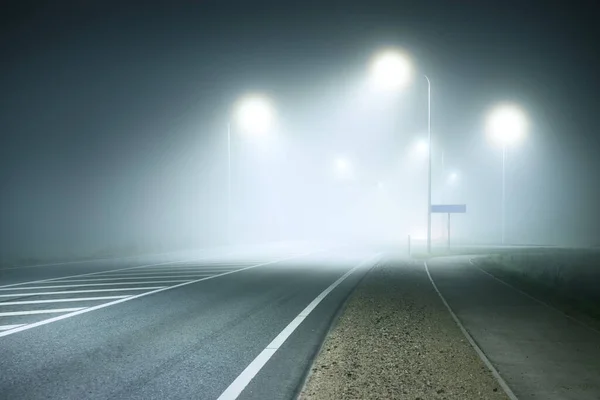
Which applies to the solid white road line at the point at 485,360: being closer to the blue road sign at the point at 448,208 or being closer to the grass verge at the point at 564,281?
the grass verge at the point at 564,281

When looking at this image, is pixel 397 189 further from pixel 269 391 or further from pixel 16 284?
pixel 269 391

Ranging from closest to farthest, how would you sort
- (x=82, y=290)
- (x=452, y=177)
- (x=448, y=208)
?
(x=82, y=290), (x=448, y=208), (x=452, y=177)

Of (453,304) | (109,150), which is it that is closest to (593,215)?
(109,150)

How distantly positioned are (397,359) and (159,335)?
143 inches

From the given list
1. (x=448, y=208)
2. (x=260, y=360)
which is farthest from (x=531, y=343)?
(x=448, y=208)

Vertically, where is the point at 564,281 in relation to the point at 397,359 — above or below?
below

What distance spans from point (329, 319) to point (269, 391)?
4369mm

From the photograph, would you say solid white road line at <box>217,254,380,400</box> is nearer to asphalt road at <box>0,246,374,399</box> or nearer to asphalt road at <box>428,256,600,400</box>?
asphalt road at <box>0,246,374,399</box>

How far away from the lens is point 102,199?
45.0 m

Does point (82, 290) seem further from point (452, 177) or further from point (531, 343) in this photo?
point (452, 177)

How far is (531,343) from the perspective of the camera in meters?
7.74

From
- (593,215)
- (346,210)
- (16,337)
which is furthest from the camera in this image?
(346,210)

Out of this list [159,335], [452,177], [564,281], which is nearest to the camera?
[159,335]

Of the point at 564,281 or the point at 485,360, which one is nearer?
the point at 485,360
